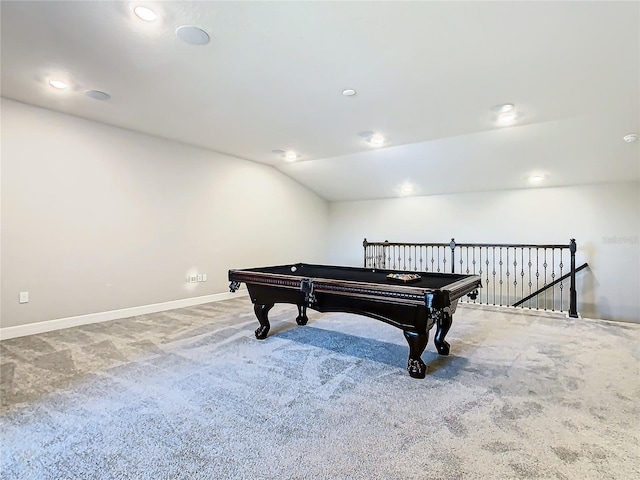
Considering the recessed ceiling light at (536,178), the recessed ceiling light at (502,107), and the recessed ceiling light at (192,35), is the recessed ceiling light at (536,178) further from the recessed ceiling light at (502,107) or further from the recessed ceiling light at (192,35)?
the recessed ceiling light at (192,35)

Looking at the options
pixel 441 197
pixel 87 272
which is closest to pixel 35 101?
pixel 87 272

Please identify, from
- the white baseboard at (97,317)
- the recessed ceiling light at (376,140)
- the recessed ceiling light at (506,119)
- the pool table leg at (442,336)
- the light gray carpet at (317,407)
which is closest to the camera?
the light gray carpet at (317,407)

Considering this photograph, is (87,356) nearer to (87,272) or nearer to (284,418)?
(87,272)

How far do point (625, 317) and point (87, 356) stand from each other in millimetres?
7523

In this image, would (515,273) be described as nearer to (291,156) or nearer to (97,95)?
(291,156)

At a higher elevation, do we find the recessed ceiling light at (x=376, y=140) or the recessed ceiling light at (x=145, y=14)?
the recessed ceiling light at (x=376, y=140)

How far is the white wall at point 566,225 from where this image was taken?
544 cm

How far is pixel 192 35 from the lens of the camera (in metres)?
2.42

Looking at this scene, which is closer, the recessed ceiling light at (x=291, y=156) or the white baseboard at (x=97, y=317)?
the white baseboard at (x=97, y=317)

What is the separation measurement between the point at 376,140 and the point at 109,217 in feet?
12.7

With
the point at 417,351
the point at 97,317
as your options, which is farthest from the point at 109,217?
the point at 417,351

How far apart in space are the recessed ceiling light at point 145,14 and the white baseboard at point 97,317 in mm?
3566

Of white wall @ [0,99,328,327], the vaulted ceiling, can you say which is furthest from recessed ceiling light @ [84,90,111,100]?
white wall @ [0,99,328,327]

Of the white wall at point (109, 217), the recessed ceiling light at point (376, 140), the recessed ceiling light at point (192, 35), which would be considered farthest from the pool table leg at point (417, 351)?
the white wall at point (109, 217)
